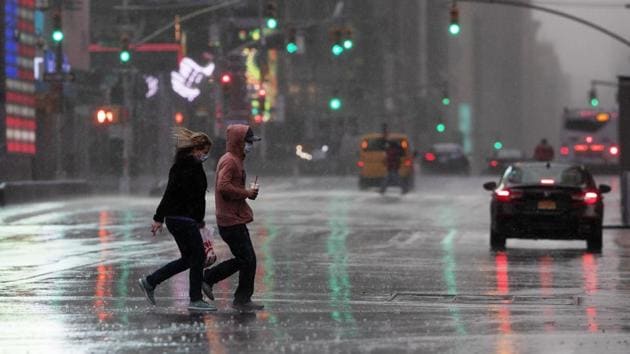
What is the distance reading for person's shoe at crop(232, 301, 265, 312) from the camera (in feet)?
48.7

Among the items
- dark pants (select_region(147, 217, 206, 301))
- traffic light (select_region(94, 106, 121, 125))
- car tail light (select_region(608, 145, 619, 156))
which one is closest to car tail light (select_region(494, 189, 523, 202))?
dark pants (select_region(147, 217, 206, 301))

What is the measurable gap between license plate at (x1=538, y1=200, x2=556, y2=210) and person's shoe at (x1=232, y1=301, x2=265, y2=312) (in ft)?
35.1

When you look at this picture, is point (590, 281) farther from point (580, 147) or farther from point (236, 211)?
point (580, 147)

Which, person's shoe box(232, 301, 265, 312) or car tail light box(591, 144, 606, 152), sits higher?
person's shoe box(232, 301, 265, 312)

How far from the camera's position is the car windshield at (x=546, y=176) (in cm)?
2536

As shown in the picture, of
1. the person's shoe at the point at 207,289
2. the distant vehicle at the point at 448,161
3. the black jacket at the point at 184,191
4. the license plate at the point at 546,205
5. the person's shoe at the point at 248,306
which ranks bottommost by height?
the distant vehicle at the point at 448,161

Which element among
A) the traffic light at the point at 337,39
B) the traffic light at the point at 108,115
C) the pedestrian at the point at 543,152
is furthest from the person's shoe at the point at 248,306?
the pedestrian at the point at 543,152

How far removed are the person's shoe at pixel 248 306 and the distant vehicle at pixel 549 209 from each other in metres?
10.7

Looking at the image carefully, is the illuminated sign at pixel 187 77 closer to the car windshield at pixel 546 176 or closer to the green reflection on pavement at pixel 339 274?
the green reflection on pavement at pixel 339 274

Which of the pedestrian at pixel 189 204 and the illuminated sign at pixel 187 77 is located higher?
the illuminated sign at pixel 187 77

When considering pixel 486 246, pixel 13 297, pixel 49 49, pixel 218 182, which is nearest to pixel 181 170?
pixel 218 182

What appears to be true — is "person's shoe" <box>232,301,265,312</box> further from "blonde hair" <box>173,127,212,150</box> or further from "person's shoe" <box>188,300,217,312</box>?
"blonde hair" <box>173,127,212,150</box>

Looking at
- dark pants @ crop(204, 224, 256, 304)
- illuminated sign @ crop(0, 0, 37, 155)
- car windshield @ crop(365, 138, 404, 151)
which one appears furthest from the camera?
illuminated sign @ crop(0, 0, 37, 155)

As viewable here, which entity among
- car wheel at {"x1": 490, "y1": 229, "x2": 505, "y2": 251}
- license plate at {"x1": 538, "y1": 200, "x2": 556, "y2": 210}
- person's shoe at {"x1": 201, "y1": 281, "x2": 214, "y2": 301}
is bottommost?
car wheel at {"x1": 490, "y1": 229, "x2": 505, "y2": 251}
